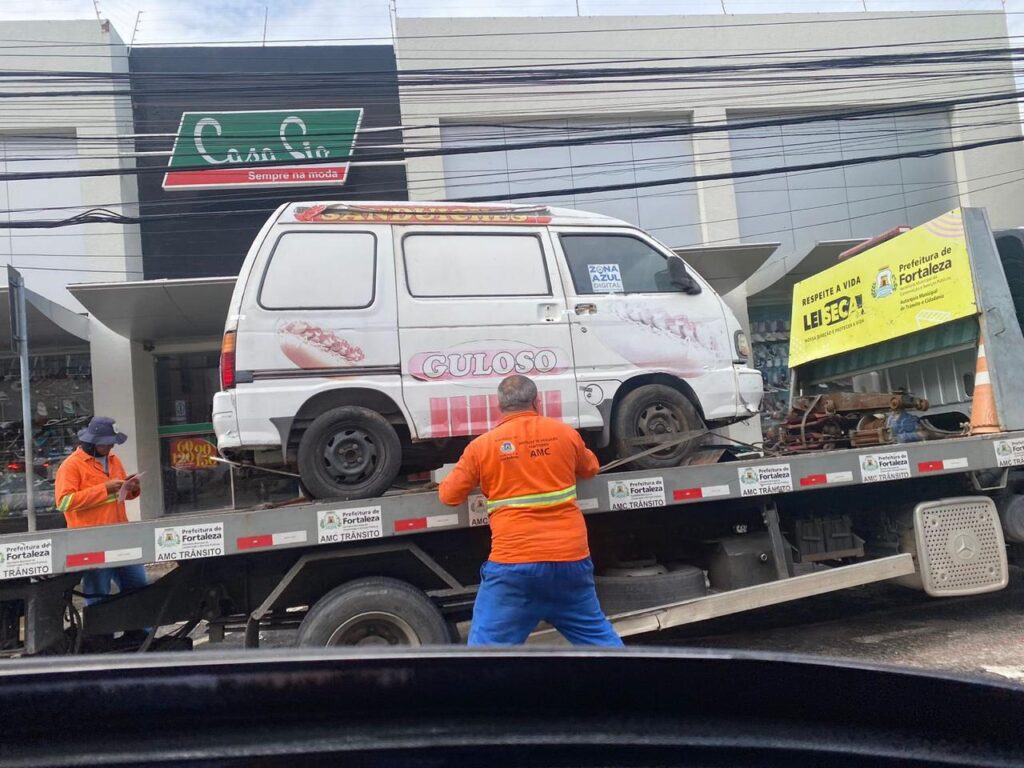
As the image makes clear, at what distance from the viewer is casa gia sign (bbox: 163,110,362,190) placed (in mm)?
12188

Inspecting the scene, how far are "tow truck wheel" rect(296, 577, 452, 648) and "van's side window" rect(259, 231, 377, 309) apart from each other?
1719 millimetres

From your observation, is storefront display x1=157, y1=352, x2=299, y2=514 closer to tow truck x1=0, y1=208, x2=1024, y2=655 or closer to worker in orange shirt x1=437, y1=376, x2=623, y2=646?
tow truck x1=0, y1=208, x2=1024, y2=655

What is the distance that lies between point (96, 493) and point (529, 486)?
2966mm

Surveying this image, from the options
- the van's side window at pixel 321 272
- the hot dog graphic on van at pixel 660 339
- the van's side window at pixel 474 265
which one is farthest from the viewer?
the hot dog graphic on van at pixel 660 339

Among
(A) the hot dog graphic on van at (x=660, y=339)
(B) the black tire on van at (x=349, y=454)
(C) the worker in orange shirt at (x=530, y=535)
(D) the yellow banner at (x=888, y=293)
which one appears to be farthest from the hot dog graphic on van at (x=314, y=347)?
(D) the yellow banner at (x=888, y=293)

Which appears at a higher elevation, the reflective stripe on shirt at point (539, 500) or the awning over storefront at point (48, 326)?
the awning over storefront at point (48, 326)

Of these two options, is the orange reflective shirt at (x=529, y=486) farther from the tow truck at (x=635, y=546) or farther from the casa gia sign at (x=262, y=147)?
the casa gia sign at (x=262, y=147)

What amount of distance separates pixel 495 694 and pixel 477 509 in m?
2.95

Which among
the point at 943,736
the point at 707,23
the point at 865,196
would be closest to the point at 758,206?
the point at 865,196

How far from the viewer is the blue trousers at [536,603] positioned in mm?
3572

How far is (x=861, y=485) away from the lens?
5.29 meters

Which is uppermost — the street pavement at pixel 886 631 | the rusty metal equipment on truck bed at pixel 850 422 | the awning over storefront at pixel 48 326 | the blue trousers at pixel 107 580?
the awning over storefront at pixel 48 326

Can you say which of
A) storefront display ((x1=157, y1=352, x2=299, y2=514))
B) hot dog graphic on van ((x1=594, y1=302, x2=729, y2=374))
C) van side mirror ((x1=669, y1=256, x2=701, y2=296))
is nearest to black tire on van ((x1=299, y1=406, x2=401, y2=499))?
hot dog graphic on van ((x1=594, y1=302, x2=729, y2=374))

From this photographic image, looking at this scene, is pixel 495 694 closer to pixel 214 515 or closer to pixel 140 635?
pixel 214 515
